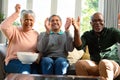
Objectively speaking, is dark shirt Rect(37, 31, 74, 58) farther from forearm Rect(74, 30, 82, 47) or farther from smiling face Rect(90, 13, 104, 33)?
smiling face Rect(90, 13, 104, 33)

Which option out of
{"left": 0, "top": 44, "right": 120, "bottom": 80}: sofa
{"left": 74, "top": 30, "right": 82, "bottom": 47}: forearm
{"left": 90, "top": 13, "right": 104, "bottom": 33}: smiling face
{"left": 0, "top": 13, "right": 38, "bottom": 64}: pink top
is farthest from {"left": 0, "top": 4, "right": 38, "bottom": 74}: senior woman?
{"left": 90, "top": 13, "right": 104, "bottom": 33}: smiling face

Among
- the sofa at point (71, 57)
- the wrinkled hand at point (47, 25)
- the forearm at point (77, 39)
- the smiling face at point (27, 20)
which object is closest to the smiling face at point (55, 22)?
the wrinkled hand at point (47, 25)

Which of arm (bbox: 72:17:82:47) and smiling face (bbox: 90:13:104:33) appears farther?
smiling face (bbox: 90:13:104:33)

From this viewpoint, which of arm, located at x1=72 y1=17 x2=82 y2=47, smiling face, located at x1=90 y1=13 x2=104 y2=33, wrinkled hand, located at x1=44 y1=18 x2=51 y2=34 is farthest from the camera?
wrinkled hand, located at x1=44 y1=18 x2=51 y2=34

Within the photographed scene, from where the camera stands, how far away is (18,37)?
2645 mm

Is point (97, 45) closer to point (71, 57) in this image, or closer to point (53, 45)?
point (53, 45)

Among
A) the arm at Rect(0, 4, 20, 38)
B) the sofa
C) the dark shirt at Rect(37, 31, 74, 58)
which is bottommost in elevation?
the sofa

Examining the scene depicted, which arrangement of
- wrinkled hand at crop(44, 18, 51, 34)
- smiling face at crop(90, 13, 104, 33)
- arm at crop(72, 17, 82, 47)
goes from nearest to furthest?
arm at crop(72, 17, 82, 47) → smiling face at crop(90, 13, 104, 33) → wrinkled hand at crop(44, 18, 51, 34)

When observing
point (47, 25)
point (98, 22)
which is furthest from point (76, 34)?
point (47, 25)

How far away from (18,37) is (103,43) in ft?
2.98

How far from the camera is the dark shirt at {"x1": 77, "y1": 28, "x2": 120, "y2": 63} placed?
254 cm

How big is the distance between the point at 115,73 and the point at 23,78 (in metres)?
1.00

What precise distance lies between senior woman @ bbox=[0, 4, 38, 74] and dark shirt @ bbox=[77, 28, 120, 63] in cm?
57

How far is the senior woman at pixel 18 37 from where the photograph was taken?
255 centimetres
